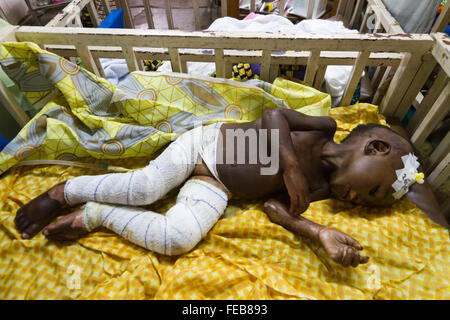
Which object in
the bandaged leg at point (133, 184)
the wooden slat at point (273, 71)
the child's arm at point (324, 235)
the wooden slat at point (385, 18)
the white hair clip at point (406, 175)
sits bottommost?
the child's arm at point (324, 235)

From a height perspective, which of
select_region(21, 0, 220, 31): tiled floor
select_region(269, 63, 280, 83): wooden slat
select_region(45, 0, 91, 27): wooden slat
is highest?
select_region(45, 0, 91, 27): wooden slat

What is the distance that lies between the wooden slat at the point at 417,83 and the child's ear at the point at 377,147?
1.49ft

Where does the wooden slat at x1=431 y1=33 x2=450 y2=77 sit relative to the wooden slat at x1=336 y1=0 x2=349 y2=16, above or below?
above

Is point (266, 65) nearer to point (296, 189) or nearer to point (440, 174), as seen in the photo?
point (296, 189)

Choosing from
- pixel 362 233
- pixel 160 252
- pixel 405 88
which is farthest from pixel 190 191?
pixel 405 88

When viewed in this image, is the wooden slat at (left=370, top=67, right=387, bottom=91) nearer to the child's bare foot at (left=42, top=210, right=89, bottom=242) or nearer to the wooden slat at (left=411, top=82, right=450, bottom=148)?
the wooden slat at (left=411, top=82, right=450, bottom=148)

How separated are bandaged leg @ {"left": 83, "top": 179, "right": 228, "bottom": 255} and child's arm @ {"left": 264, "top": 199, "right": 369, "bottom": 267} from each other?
222 millimetres

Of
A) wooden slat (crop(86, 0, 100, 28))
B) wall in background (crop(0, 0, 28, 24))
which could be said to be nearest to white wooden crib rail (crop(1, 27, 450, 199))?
wooden slat (crop(86, 0, 100, 28))

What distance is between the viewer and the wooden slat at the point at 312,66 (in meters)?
1.20

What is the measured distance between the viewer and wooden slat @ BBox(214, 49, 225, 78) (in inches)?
47.5

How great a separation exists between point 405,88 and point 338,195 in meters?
0.65

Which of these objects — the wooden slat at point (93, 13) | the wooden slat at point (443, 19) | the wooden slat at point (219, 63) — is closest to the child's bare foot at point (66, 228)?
the wooden slat at point (219, 63)

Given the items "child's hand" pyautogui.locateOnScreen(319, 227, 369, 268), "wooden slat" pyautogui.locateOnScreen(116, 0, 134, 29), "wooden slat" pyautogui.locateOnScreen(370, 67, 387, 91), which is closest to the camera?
"child's hand" pyautogui.locateOnScreen(319, 227, 369, 268)

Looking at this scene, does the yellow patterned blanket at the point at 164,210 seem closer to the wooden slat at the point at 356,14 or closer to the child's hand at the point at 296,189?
the child's hand at the point at 296,189
